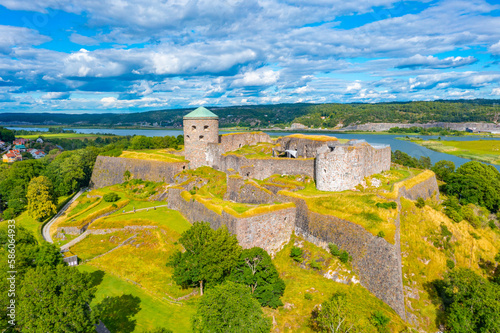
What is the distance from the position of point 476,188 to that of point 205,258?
107 feet

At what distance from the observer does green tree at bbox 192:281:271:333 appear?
13.1 metres

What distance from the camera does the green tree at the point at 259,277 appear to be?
17.6 metres

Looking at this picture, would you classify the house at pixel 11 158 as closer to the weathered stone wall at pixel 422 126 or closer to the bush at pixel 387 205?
the bush at pixel 387 205

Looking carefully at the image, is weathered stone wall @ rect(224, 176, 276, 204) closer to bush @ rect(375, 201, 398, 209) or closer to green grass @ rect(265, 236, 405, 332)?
green grass @ rect(265, 236, 405, 332)

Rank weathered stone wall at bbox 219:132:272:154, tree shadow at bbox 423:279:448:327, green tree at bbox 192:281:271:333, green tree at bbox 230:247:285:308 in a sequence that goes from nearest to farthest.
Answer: green tree at bbox 192:281:271:333
tree shadow at bbox 423:279:448:327
green tree at bbox 230:247:285:308
weathered stone wall at bbox 219:132:272:154

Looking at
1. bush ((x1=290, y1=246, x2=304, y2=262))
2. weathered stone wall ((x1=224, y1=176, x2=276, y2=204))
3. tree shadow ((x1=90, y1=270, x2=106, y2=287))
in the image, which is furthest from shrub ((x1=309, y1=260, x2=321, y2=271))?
A: tree shadow ((x1=90, y1=270, x2=106, y2=287))

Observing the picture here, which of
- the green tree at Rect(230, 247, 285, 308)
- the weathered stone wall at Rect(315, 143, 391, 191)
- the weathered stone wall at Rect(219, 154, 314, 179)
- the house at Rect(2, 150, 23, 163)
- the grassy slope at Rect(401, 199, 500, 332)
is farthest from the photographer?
the house at Rect(2, 150, 23, 163)

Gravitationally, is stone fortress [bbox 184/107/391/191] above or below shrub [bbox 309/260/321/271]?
above

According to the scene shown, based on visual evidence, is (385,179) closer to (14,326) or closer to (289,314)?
(289,314)

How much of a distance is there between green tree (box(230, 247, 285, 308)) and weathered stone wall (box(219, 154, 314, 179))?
11721mm


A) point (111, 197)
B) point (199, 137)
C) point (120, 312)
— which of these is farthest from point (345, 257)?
point (111, 197)

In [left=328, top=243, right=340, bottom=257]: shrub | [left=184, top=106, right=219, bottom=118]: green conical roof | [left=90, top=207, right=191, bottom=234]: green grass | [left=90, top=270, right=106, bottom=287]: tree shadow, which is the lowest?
[left=90, top=270, right=106, bottom=287]: tree shadow

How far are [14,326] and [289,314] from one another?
13.6m

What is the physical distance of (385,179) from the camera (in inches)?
1078
